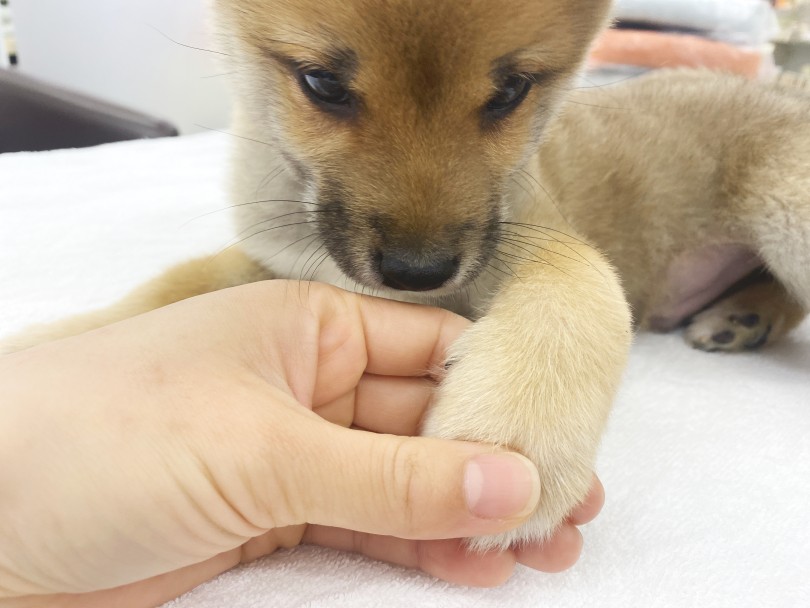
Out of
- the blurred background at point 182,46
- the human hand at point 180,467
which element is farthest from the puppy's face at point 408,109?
the blurred background at point 182,46

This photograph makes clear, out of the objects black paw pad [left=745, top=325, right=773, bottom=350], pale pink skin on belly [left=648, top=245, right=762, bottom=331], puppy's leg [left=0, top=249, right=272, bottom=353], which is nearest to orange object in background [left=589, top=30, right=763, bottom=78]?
pale pink skin on belly [left=648, top=245, right=762, bottom=331]

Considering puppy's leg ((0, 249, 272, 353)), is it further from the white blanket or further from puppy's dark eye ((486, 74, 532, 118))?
puppy's dark eye ((486, 74, 532, 118))

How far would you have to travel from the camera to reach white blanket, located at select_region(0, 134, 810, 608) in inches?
36.5

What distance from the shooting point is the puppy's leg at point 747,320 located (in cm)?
177

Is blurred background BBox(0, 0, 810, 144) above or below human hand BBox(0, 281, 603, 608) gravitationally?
above

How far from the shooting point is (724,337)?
1776mm

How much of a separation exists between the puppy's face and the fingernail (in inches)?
12.6

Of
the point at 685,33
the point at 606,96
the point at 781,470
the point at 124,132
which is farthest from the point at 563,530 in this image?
the point at 685,33

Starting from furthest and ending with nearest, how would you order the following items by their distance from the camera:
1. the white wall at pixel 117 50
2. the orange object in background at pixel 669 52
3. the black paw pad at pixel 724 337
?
the white wall at pixel 117 50 < the orange object in background at pixel 669 52 < the black paw pad at pixel 724 337

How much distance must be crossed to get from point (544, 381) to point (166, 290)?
38.5 inches

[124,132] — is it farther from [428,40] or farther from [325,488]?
[325,488]

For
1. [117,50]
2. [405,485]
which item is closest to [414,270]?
[405,485]

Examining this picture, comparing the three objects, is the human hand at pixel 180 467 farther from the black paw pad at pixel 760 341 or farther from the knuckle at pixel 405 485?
the black paw pad at pixel 760 341

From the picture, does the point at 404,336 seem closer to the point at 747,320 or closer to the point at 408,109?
the point at 408,109
